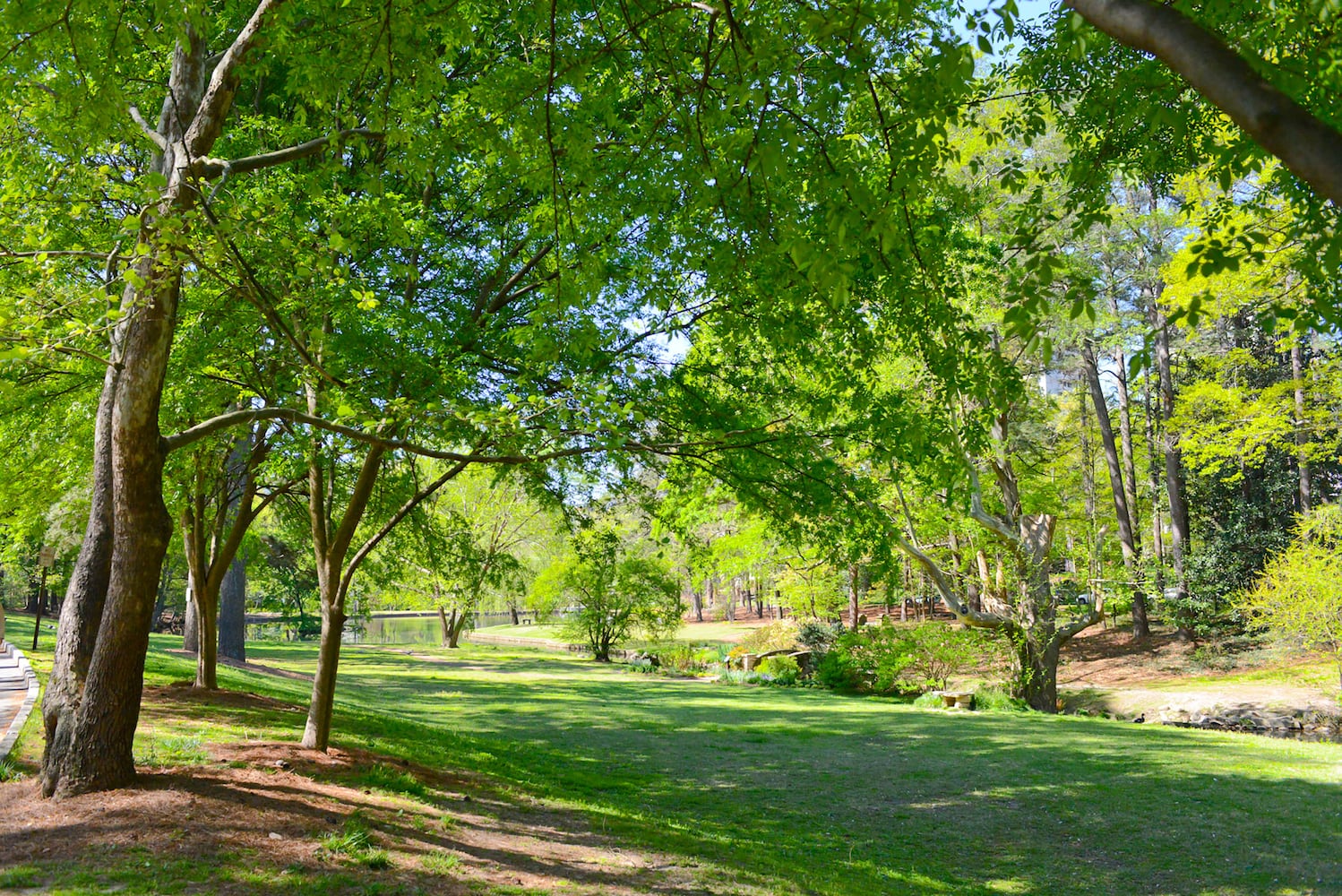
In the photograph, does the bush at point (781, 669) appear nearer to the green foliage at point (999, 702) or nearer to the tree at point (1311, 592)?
the green foliage at point (999, 702)

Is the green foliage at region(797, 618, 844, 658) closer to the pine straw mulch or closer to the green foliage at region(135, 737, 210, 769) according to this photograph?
the pine straw mulch

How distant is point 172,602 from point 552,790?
36847 mm

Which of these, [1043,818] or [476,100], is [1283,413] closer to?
[1043,818]

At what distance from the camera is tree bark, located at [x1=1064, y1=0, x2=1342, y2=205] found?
1841mm

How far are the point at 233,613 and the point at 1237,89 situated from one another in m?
21.1

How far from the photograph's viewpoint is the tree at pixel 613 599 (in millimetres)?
28875

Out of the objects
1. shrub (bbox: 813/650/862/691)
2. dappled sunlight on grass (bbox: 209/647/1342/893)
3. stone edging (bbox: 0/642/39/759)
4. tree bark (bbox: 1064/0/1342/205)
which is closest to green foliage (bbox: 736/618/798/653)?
shrub (bbox: 813/650/862/691)

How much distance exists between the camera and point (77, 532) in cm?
1321

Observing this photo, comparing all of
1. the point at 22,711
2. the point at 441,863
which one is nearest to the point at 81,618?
the point at 441,863

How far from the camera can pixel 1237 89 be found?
1.91 m

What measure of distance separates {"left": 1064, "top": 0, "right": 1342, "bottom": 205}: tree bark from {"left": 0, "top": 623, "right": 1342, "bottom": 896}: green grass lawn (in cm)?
497

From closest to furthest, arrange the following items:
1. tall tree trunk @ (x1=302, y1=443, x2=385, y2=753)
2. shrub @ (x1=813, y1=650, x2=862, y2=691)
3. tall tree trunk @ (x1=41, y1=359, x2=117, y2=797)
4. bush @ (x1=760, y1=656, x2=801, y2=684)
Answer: tall tree trunk @ (x1=41, y1=359, x2=117, y2=797) < tall tree trunk @ (x1=302, y1=443, x2=385, y2=753) < shrub @ (x1=813, y1=650, x2=862, y2=691) < bush @ (x1=760, y1=656, x2=801, y2=684)

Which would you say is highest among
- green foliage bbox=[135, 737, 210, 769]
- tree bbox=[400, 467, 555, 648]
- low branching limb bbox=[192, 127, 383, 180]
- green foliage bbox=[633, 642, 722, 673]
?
low branching limb bbox=[192, 127, 383, 180]

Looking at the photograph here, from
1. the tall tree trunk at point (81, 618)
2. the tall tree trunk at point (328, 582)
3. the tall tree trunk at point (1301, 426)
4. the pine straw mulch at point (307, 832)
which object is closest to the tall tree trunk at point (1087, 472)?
the tall tree trunk at point (1301, 426)
